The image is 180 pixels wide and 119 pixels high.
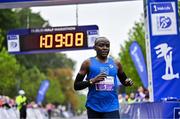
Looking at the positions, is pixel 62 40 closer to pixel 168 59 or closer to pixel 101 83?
pixel 168 59

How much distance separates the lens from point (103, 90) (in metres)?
9.08

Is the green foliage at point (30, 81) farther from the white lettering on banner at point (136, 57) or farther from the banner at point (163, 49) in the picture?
the banner at point (163, 49)

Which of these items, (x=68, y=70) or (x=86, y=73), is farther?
(x=68, y=70)

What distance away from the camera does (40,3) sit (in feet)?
58.1

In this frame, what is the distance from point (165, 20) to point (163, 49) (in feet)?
2.52

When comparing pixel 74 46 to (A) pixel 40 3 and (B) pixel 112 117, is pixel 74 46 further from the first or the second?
(B) pixel 112 117

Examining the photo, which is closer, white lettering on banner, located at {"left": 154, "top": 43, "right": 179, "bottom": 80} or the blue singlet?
the blue singlet

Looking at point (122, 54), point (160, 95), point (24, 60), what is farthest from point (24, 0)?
point (24, 60)

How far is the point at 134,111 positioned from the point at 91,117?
41.5 ft

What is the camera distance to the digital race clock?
73.3 ft

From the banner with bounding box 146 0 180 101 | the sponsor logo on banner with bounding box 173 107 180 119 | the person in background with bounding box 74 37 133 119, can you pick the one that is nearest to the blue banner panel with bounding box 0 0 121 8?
the banner with bounding box 146 0 180 101

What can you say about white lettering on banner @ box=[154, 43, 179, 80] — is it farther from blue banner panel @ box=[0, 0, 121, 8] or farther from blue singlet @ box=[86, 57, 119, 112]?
blue singlet @ box=[86, 57, 119, 112]

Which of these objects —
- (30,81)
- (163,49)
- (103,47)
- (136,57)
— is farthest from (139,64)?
(30,81)

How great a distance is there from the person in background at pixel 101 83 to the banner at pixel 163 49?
7.64 m
